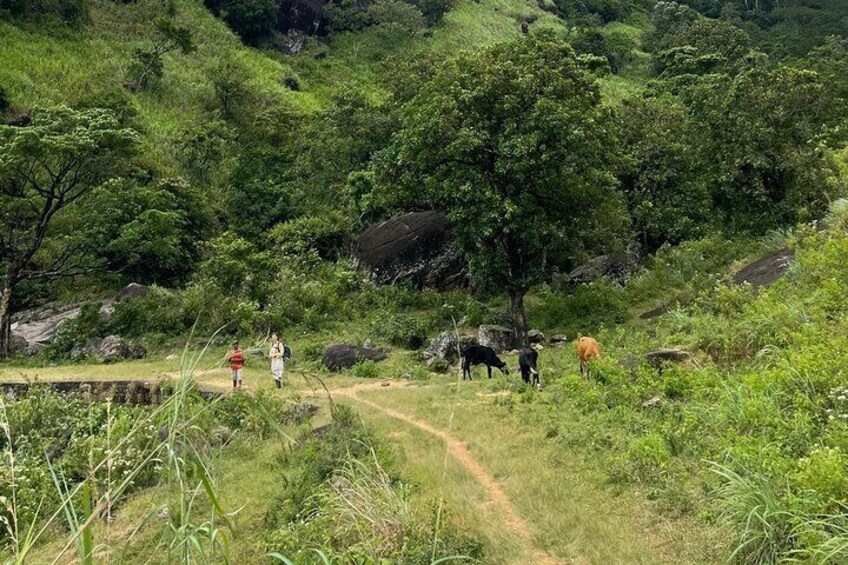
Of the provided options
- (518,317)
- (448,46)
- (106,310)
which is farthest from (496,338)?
(448,46)

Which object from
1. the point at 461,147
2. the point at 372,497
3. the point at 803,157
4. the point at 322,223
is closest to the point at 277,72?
the point at 322,223

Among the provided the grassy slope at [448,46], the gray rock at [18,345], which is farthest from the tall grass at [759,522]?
the grassy slope at [448,46]

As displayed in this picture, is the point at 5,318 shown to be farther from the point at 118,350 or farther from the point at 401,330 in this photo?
the point at 401,330

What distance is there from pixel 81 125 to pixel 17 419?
14.8 metres

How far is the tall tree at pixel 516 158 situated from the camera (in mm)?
20844

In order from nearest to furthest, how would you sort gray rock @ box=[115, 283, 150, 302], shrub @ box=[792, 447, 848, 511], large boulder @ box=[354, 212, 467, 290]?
shrub @ box=[792, 447, 848, 511] → gray rock @ box=[115, 283, 150, 302] → large boulder @ box=[354, 212, 467, 290]

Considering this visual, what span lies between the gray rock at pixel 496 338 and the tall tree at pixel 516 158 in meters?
0.51

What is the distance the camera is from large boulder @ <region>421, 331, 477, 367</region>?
20206mm

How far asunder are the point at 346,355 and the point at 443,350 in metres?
3.23

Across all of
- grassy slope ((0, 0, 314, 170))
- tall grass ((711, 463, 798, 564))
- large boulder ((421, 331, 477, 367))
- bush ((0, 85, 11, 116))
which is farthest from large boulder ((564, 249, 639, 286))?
bush ((0, 85, 11, 116))

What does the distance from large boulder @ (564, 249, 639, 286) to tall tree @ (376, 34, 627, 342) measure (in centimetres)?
481

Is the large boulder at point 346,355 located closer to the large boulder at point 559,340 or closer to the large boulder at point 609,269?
the large boulder at point 559,340

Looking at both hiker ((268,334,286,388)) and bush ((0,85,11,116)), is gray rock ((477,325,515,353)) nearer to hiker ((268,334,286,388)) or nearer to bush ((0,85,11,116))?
hiker ((268,334,286,388))

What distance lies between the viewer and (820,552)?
15.2 ft
